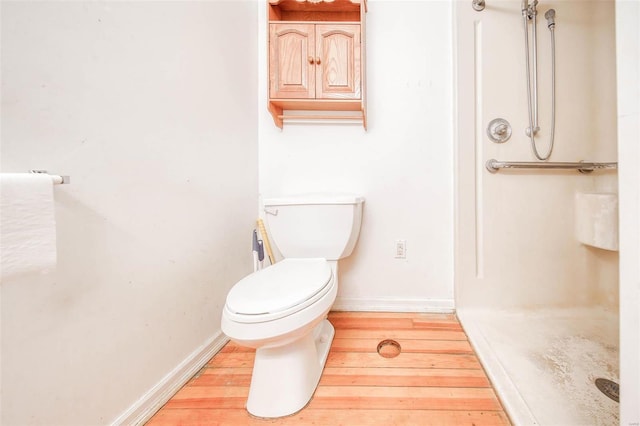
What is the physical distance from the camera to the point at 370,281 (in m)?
1.45

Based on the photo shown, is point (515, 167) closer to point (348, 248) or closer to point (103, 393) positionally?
point (348, 248)

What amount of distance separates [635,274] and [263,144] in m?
1.45

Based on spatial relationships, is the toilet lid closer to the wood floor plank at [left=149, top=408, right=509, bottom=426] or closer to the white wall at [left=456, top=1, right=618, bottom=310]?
the wood floor plank at [left=149, top=408, right=509, bottom=426]

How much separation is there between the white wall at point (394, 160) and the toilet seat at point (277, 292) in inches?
22.7

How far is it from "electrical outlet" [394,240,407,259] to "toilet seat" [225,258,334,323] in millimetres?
606

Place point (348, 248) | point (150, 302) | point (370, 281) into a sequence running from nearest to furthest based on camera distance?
point (150, 302)
point (348, 248)
point (370, 281)

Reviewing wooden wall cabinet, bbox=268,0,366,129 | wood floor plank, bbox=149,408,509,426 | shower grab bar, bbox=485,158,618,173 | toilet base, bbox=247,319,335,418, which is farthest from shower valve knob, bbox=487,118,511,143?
toilet base, bbox=247,319,335,418

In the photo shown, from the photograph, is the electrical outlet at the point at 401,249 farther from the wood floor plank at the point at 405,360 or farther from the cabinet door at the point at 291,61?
the cabinet door at the point at 291,61

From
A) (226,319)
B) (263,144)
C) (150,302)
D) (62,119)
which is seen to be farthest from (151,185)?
(263,144)

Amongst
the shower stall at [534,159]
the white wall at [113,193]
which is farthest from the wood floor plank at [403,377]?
the white wall at [113,193]

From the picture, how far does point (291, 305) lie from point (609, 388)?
109 centimetres

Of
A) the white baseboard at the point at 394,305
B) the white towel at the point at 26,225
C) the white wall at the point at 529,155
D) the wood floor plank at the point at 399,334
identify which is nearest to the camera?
the white towel at the point at 26,225

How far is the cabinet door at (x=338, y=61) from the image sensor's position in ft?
4.02

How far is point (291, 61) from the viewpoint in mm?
1244
